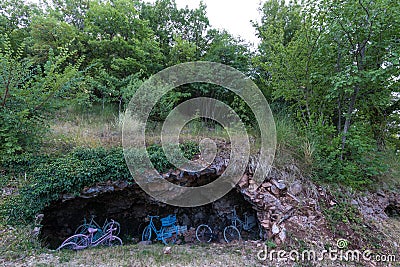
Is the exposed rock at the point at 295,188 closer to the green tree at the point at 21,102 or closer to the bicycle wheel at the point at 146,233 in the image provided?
the bicycle wheel at the point at 146,233

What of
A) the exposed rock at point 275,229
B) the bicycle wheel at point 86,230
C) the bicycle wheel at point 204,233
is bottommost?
the bicycle wheel at point 204,233

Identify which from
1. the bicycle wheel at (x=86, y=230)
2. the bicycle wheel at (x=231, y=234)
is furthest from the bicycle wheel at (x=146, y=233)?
the bicycle wheel at (x=231, y=234)

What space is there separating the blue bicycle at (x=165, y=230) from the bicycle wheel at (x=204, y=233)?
490 millimetres

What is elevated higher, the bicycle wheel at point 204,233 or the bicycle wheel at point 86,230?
the bicycle wheel at point 86,230

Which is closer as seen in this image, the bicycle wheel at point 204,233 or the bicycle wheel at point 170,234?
the bicycle wheel at point 170,234

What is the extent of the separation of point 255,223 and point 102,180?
3211 millimetres

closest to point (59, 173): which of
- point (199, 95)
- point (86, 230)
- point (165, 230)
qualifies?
point (86, 230)

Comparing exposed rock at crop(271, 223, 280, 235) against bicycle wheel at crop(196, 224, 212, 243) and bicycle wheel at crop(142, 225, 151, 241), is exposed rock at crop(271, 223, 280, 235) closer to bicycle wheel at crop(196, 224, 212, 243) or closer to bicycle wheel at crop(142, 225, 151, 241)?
bicycle wheel at crop(196, 224, 212, 243)

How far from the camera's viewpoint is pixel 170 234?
4.32 metres

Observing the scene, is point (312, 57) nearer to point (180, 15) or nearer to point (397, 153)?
point (397, 153)

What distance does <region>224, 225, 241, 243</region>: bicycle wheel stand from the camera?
4352 millimetres

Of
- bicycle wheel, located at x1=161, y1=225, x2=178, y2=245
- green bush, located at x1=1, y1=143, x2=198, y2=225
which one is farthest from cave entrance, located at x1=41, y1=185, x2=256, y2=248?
green bush, located at x1=1, y1=143, x2=198, y2=225

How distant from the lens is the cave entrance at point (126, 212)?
371 centimetres

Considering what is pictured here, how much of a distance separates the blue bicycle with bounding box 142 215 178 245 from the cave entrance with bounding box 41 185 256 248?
168mm
